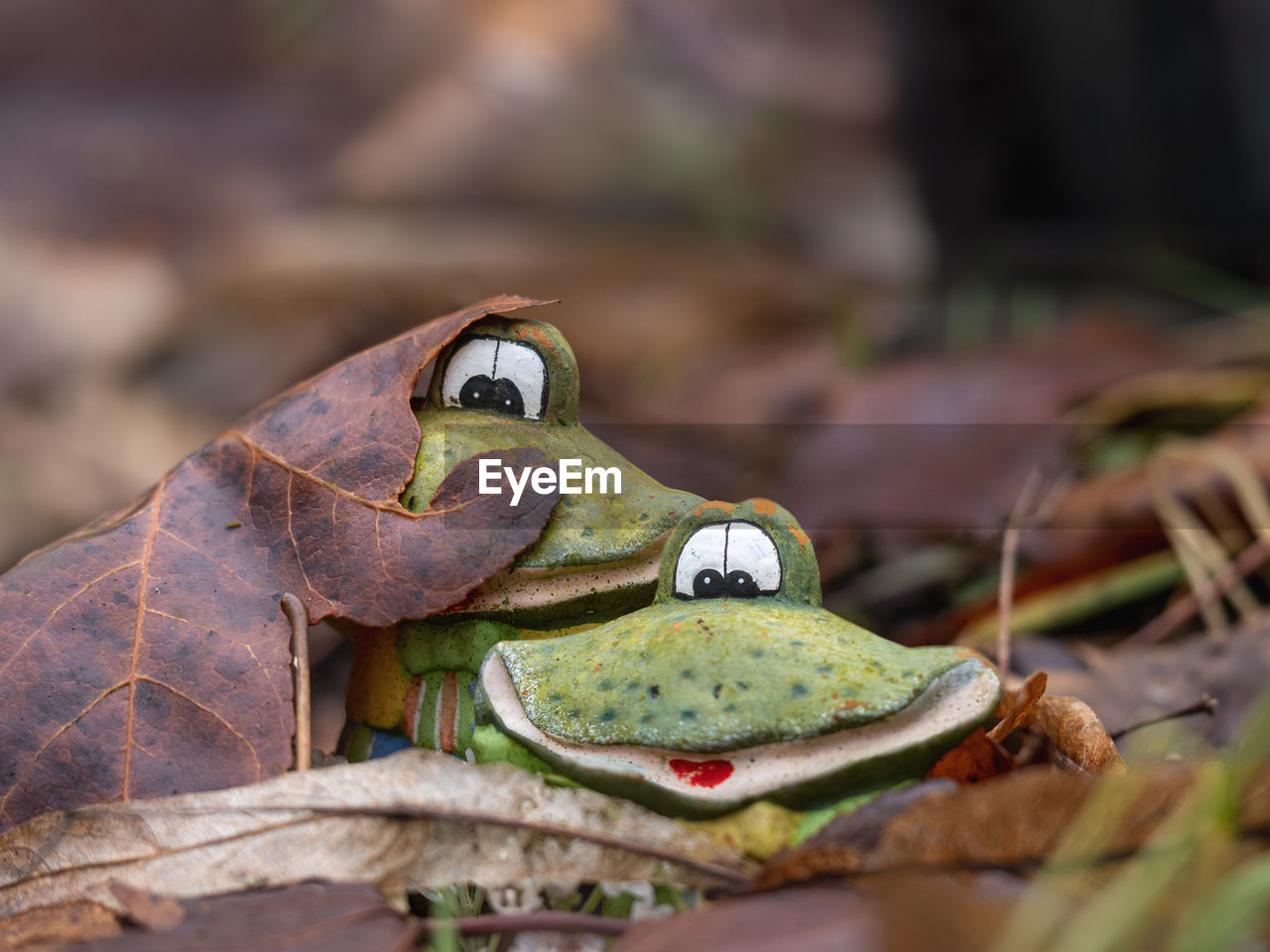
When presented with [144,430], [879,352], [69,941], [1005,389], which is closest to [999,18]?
[879,352]

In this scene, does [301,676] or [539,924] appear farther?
[301,676]

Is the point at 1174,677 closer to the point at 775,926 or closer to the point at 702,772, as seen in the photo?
the point at 702,772

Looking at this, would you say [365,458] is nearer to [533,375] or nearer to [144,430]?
[533,375]

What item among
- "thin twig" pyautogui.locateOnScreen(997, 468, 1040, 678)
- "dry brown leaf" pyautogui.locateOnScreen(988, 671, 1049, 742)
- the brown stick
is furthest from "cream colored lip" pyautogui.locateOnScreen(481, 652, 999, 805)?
the brown stick

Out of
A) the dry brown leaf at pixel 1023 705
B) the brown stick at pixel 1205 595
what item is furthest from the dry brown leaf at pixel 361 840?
the brown stick at pixel 1205 595

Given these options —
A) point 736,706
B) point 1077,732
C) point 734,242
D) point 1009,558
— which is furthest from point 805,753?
point 734,242

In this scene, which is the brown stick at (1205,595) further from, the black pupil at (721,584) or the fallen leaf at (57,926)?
the fallen leaf at (57,926)

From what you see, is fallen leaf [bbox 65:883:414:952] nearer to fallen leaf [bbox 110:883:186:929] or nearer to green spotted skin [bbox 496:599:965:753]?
fallen leaf [bbox 110:883:186:929]
